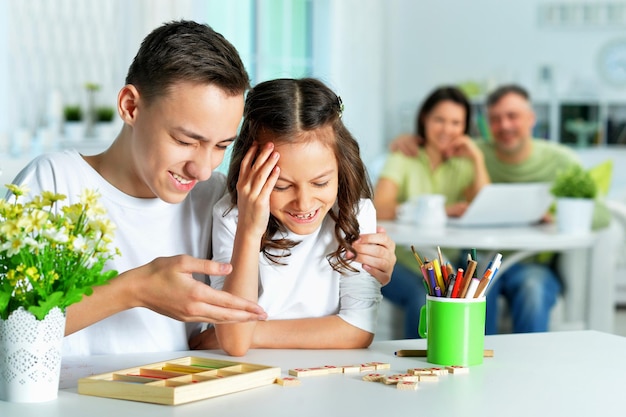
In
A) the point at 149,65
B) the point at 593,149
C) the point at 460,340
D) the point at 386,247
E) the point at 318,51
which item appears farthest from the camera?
the point at 593,149

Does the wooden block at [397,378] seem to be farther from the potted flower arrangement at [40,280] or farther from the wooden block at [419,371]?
the potted flower arrangement at [40,280]

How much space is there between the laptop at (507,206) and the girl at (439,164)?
313 mm

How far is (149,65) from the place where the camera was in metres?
1.51

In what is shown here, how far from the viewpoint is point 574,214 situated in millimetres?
3412

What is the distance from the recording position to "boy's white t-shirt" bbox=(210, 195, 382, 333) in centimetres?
167

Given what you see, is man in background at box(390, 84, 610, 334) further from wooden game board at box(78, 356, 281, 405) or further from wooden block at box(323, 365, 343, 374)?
wooden game board at box(78, 356, 281, 405)

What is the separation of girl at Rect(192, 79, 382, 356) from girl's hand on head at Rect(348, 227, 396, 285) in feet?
0.08

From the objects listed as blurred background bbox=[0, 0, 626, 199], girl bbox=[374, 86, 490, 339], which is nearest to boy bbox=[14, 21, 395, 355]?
girl bbox=[374, 86, 490, 339]

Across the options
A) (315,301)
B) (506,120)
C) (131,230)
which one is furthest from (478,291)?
(506,120)

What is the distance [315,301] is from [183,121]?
0.45m

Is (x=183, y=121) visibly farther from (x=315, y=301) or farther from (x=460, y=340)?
(x=460, y=340)

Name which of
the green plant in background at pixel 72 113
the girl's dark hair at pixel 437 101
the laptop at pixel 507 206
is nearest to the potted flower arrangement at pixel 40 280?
the laptop at pixel 507 206

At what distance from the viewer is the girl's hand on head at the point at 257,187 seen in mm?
1508

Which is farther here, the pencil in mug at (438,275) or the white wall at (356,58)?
the white wall at (356,58)
